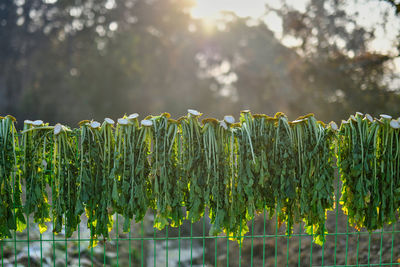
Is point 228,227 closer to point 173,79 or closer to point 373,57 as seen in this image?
point 373,57

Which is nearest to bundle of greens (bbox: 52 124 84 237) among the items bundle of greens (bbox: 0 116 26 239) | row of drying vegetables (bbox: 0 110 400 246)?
row of drying vegetables (bbox: 0 110 400 246)

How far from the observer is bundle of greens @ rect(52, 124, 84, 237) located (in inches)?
118

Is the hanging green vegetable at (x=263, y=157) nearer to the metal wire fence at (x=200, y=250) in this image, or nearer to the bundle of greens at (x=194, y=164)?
the bundle of greens at (x=194, y=164)

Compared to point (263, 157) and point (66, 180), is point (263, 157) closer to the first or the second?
point (263, 157)

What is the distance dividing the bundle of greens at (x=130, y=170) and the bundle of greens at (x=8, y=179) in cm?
88

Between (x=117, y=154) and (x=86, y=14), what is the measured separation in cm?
2040

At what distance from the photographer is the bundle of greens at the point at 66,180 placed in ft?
9.81

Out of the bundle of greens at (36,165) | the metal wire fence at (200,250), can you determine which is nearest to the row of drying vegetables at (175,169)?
the bundle of greens at (36,165)

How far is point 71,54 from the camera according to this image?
2102 cm

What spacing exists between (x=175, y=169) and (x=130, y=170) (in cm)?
38

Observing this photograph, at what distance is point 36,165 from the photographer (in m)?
3.04

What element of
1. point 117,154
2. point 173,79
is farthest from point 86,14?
point 117,154

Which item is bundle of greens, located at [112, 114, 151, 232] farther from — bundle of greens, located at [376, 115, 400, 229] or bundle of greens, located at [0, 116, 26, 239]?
bundle of greens, located at [376, 115, 400, 229]

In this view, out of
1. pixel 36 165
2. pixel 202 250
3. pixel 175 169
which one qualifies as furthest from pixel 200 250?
pixel 36 165
